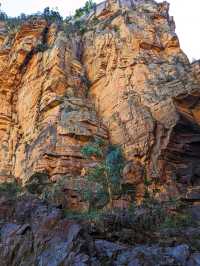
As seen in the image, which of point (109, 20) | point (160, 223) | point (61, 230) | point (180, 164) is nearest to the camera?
point (61, 230)

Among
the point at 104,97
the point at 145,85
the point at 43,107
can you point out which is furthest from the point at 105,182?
the point at 104,97

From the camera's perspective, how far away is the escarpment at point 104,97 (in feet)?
94.0

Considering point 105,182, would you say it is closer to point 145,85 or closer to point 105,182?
point 105,182

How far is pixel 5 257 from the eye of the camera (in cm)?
1717

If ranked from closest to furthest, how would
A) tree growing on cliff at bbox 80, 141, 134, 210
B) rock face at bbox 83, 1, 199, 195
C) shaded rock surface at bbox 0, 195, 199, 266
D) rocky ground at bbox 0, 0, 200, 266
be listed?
shaded rock surface at bbox 0, 195, 199, 266 < rocky ground at bbox 0, 0, 200, 266 < tree growing on cliff at bbox 80, 141, 134, 210 < rock face at bbox 83, 1, 199, 195

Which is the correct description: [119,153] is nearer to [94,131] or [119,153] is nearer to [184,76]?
[94,131]

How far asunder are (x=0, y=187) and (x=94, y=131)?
9.26m

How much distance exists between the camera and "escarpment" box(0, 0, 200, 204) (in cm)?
2864

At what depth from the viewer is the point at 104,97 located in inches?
1390

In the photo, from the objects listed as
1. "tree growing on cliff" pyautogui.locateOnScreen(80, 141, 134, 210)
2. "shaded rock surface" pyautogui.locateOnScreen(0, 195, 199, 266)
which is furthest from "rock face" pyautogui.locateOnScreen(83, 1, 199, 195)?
"shaded rock surface" pyautogui.locateOnScreen(0, 195, 199, 266)

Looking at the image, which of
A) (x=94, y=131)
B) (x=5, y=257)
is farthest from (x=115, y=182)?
(x=5, y=257)

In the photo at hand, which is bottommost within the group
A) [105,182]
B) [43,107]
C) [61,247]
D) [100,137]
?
[61,247]

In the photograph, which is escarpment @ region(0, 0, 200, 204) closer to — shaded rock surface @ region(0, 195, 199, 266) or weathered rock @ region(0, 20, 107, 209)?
weathered rock @ region(0, 20, 107, 209)

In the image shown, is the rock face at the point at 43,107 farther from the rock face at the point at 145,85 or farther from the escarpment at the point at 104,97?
the rock face at the point at 145,85
